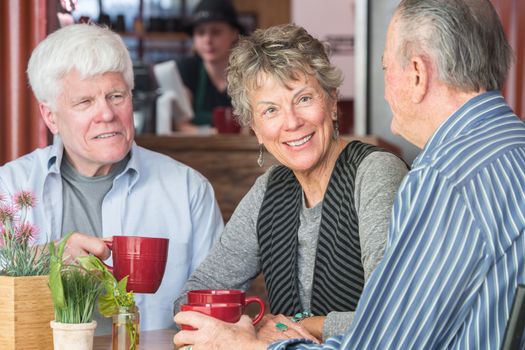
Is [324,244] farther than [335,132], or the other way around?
[335,132]

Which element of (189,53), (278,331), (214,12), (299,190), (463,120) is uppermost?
(214,12)

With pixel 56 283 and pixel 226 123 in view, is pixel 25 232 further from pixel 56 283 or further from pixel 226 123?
pixel 226 123

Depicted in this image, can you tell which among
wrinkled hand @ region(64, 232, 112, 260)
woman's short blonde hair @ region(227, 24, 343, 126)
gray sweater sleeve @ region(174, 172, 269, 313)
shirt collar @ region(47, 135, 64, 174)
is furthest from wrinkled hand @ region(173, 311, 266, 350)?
shirt collar @ region(47, 135, 64, 174)

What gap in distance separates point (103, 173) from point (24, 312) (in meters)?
0.88

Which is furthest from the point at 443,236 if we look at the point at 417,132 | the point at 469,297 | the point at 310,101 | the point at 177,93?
the point at 177,93

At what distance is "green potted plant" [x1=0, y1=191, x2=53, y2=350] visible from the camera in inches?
64.2

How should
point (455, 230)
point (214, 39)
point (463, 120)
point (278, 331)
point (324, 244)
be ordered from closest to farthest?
point (455, 230)
point (463, 120)
point (278, 331)
point (324, 244)
point (214, 39)

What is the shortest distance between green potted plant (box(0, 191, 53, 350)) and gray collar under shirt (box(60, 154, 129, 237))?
0.75 m

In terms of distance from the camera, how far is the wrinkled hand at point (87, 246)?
192 cm

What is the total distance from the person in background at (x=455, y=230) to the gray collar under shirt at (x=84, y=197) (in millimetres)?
1098

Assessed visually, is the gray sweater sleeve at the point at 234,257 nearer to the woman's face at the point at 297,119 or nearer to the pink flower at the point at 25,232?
the woman's face at the point at 297,119

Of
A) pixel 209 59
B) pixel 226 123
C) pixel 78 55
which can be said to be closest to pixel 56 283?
pixel 78 55

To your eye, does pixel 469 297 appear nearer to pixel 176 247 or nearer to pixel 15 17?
pixel 176 247

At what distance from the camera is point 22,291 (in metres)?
1.63
